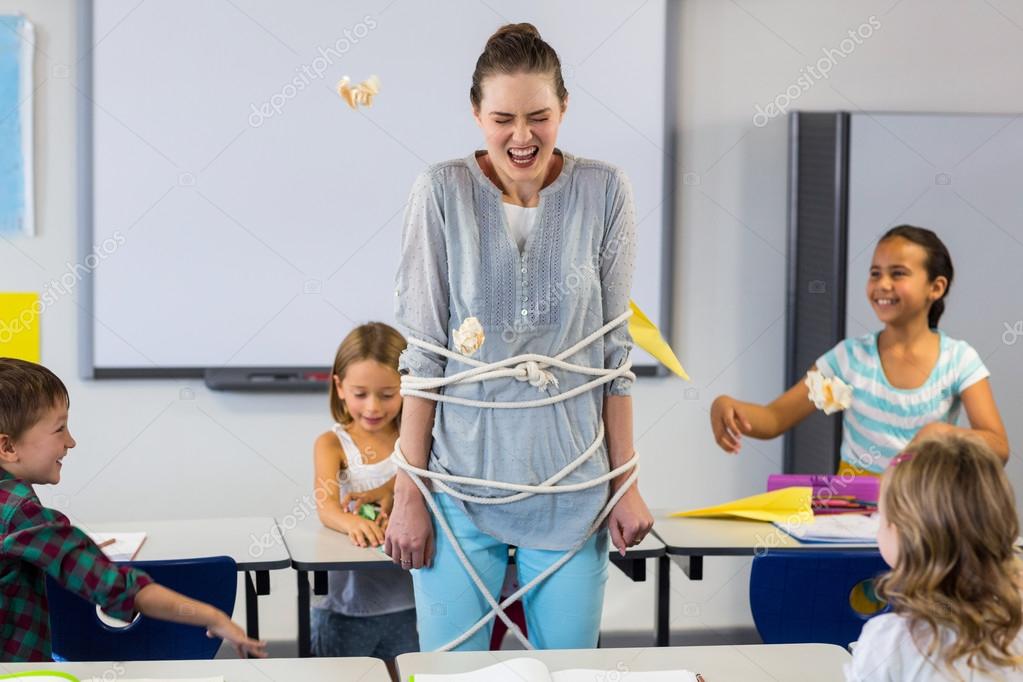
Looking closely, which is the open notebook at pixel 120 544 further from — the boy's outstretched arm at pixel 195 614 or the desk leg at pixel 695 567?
the desk leg at pixel 695 567

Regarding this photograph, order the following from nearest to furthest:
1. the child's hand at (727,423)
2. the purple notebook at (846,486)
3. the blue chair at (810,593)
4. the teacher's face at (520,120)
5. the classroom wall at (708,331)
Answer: the teacher's face at (520,120) < the blue chair at (810,593) < the child's hand at (727,423) < the purple notebook at (846,486) < the classroom wall at (708,331)

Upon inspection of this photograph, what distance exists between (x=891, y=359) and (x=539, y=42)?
173cm

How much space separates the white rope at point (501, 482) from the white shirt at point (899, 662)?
49cm

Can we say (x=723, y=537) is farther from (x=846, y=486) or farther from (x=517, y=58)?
(x=517, y=58)

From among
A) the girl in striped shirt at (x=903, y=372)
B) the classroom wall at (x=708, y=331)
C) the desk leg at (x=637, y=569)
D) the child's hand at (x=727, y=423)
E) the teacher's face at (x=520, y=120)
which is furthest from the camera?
the classroom wall at (x=708, y=331)

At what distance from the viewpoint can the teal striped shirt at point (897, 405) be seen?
2.98 metres

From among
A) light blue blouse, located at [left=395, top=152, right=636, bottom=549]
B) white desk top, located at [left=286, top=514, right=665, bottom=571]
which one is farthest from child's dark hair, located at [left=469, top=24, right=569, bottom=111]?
white desk top, located at [left=286, top=514, right=665, bottom=571]

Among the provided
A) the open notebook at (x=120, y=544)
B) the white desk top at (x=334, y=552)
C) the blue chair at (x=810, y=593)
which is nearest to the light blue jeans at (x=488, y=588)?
the blue chair at (x=810, y=593)

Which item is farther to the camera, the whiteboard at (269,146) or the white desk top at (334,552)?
the whiteboard at (269,146)

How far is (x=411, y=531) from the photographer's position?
Answer: 1.74m

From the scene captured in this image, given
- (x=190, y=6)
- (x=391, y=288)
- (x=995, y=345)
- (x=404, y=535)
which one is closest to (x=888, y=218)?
(x=995, y=345)

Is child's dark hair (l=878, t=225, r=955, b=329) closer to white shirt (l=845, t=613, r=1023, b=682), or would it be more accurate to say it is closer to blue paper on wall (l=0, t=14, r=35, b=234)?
white shirt (l=845, t=613, r=1023, b=682)

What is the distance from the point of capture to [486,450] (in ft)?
5.72

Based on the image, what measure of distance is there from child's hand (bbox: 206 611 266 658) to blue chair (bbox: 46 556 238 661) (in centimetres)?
54
